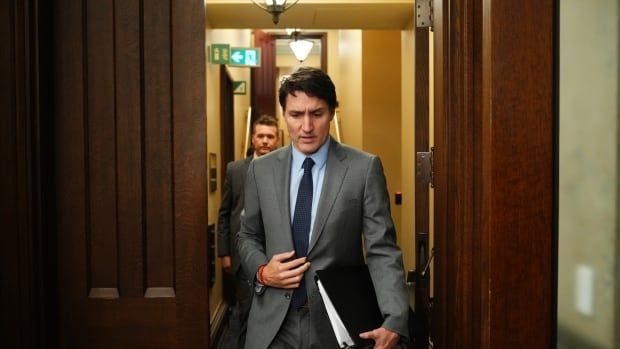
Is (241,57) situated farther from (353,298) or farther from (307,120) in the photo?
(353,298)

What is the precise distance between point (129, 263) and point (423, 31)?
1.28m

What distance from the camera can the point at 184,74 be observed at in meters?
1.80

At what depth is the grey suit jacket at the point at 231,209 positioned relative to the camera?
329 cm

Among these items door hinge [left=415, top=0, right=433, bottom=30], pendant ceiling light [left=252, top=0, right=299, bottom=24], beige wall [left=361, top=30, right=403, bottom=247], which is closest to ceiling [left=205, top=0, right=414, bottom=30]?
pendant ceiling light [left=252, top=0, right=299, bottom=24]

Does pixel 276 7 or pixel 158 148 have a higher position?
pixel 276 7

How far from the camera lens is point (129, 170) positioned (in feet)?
5.94

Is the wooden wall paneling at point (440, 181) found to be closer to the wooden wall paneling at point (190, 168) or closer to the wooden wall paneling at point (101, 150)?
the wooden wall paneling at point (190, 168)

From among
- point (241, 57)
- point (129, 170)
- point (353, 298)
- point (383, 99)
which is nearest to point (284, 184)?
point (353, 298)

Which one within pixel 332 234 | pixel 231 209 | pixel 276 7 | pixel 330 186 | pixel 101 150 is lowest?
pixel 231 209

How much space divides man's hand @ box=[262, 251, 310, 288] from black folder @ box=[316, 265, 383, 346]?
82 mm

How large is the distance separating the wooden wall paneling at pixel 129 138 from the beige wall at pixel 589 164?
1.30 m

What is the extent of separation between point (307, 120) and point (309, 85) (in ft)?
0.36

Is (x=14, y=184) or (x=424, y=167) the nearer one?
(x=14, y=184)

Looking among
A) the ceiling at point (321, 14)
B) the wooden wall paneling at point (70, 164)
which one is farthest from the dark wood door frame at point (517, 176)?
the ceiling at point (321, 14)
